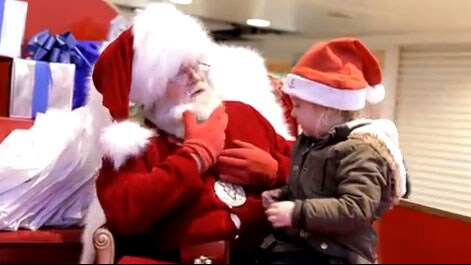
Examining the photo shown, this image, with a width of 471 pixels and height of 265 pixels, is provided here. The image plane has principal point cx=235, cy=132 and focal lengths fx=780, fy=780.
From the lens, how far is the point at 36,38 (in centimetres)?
245

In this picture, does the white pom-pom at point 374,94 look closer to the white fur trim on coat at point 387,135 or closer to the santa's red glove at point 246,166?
the white fur trim on coat at point 387,135

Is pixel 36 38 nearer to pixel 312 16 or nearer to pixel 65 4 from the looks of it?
pixel 65 4

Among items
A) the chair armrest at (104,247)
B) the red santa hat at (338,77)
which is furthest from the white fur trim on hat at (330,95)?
the chair armrest at (104,247)

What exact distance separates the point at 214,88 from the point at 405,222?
65cm

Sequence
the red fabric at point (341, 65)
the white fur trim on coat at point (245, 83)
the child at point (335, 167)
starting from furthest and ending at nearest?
the white fur trim on coat at point (245, 83), the red fabric at point (341, 65), the child at point (335, 167)

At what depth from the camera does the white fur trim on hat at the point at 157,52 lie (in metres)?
1.66

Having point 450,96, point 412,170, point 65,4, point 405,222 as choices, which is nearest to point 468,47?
point 450,96

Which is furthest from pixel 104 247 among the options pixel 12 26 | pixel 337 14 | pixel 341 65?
pixel 337 14

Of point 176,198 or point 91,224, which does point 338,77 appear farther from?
point 91,224

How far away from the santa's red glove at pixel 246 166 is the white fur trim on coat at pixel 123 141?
6.7 inches

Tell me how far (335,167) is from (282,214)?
0.13 metres

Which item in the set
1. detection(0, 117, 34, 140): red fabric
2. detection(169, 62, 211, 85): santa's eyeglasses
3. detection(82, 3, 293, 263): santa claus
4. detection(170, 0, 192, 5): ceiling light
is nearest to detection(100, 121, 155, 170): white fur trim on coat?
detection(82, 3, 293, 263): santa claus

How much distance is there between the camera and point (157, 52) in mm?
1665

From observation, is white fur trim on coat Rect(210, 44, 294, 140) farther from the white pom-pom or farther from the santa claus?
the white pom-pom
